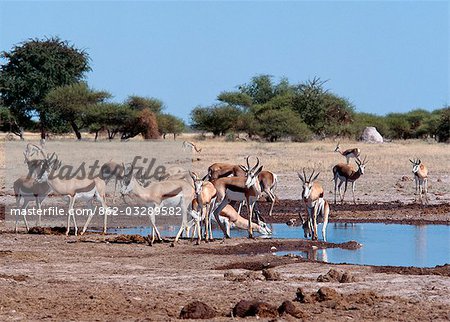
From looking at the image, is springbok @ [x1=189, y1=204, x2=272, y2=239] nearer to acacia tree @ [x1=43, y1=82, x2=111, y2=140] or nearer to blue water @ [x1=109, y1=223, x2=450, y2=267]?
blue water @ [x1=109, y1=223, x2=450, y2=267]

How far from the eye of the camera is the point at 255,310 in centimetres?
800

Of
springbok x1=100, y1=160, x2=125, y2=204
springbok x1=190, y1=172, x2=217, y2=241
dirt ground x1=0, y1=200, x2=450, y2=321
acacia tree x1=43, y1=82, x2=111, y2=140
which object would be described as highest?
acacia tree x1=43, y1=82, x2=111, y2=140

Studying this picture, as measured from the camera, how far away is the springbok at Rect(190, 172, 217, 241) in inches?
551

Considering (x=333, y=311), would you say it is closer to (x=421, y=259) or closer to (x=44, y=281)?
(x=44, y=281)

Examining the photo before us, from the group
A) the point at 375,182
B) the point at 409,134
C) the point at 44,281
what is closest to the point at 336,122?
the point at 409,134

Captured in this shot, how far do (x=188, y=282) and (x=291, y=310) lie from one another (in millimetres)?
2120

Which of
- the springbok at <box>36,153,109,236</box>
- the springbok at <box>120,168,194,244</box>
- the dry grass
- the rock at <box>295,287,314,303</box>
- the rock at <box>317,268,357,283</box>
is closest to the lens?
the rock at <box>295,287,314,303</box>

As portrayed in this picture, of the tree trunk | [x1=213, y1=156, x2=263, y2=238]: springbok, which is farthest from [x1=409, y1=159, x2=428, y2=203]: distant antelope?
the tree trunk

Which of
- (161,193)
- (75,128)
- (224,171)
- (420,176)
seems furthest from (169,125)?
(161,193)

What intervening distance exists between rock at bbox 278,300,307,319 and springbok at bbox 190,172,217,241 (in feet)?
19.6

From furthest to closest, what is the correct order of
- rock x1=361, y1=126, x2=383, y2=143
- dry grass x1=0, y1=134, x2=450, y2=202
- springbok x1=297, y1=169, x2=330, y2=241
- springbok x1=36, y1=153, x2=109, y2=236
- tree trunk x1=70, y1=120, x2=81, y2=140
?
tree trunk x1=70, y1=120, x2=81, y2=140 < rock x1=361, y1=126, x2=383, y2=143 < dry grass x1=0, y1=134, x2=450, y2=202 < springbok x1=297, y1=169, x2=330, y2=241 < springbok x1=36, y1=153, x2=109, y2=236

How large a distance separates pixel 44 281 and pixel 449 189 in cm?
1590

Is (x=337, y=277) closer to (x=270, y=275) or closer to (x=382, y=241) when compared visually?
(x=270, y=275)

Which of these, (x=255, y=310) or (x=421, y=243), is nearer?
(x=255, y=310)
